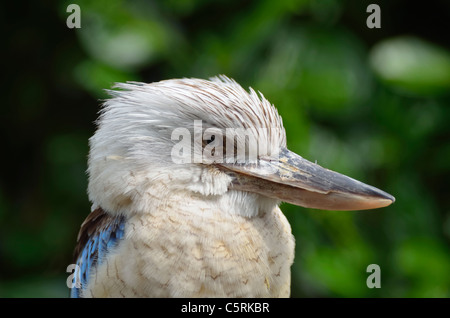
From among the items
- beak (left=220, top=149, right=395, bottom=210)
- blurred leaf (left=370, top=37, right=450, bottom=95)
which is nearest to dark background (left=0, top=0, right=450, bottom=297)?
blurred leaf (left=370, top=37, right=450, bottom=95)

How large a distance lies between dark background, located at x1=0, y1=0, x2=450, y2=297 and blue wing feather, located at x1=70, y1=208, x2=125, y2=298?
3.34 feet

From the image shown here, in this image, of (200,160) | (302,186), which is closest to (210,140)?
(200,160)

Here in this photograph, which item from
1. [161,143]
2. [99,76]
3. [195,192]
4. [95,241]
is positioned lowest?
[95,241]

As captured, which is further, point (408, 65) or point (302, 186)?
point (408, 65)

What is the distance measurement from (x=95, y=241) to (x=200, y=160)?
1.20ft

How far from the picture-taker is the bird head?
4.33ft

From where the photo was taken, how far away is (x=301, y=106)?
243 cm

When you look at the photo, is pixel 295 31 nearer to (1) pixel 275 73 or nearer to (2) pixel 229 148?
(1) pixel 275 73

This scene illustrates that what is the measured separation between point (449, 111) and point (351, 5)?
68 centimetres

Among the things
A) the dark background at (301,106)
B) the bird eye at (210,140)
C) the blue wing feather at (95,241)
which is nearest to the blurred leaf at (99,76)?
the dark background at (301,106)

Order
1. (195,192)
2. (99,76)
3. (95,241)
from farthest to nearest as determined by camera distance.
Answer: (99,76)
(95,241)
(195,192)

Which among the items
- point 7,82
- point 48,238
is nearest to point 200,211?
point 48,238

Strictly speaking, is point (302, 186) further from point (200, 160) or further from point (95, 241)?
point (95, 241)

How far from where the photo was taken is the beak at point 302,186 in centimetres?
134
